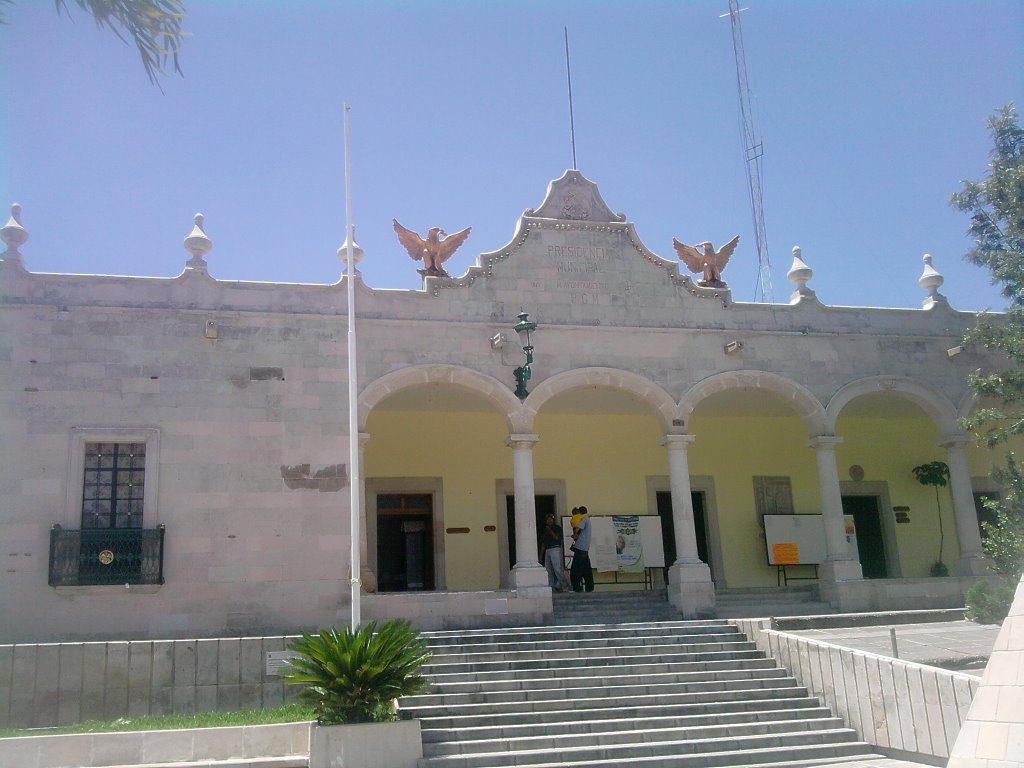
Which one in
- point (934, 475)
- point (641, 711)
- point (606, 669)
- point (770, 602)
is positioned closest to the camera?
point (641, 711)

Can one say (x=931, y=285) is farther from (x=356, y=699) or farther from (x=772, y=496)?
(x=356, y=699)

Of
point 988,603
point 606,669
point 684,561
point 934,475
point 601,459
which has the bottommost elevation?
point 606,669

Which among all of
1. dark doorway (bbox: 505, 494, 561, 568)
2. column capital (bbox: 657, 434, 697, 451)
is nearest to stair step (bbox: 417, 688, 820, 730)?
column capital (bbox: 657, 434, 697, 451)

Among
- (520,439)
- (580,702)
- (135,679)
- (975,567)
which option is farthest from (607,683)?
(975,567)

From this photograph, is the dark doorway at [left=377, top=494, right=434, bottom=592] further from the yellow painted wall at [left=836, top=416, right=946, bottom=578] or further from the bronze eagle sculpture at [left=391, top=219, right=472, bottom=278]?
the yellow painted wall at [left=836, top=416, right=946, bottom=578]

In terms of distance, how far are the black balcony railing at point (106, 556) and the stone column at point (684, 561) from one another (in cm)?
790

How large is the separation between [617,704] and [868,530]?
456 inches

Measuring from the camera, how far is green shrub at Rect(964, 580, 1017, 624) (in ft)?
46.8

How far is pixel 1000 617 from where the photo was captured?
14.3 metres

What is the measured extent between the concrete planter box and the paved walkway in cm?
570

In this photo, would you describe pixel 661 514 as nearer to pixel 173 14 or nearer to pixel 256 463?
pixel 256 463

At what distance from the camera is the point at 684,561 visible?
53.1 ft

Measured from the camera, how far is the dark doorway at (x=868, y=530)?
69.8ft

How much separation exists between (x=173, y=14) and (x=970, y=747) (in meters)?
8.17
